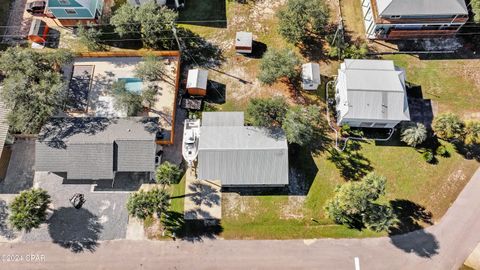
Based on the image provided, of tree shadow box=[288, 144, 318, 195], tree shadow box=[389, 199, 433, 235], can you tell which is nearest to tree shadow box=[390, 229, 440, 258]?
tree shadow box=[389, 199, 433, 235]

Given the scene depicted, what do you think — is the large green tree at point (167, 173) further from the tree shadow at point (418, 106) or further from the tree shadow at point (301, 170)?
the tree shadow at point (418, 106)

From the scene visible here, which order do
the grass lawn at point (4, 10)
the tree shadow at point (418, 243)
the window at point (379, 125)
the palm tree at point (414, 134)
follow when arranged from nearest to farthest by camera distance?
the tree shadow at point (418, 243), the palm tree at point (414, 134), the window at point (379, 125), the grass lawn at point (4, 10)

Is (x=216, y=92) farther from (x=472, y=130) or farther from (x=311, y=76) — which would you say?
(x=472, y=130)

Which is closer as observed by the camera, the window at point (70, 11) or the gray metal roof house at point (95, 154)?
the gray metal roof house at point (95, 154)

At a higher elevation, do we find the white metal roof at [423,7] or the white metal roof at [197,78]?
the white metal roof at [423,7]

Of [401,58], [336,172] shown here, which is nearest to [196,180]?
[336,172]

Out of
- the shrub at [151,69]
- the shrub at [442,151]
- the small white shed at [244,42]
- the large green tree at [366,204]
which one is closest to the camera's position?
the large green tree at [366,204]

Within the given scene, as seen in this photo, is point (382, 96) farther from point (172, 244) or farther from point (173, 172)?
point (172, 244)

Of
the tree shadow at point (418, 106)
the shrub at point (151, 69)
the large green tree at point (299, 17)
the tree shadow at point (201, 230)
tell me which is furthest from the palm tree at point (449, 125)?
the shrub at point (151, 69)
